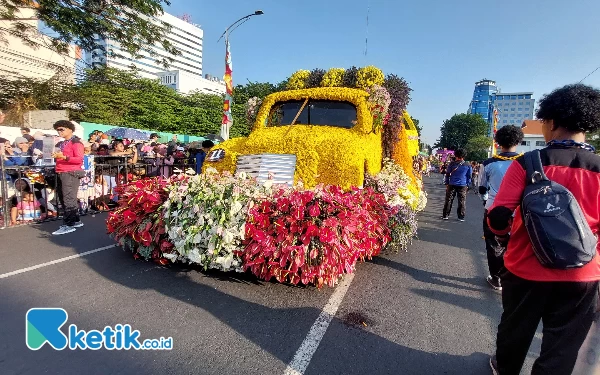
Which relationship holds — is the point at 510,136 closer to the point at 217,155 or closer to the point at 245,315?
the point at 245,315

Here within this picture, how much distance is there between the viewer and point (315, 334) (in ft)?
8.71

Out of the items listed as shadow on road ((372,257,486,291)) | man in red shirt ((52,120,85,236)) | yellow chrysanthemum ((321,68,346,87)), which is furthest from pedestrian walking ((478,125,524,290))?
man in red shirt ((52,120,85,236))

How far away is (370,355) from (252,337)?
89 cm

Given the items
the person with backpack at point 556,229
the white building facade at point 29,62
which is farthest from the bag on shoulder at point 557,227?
the white building facade at point 29,62

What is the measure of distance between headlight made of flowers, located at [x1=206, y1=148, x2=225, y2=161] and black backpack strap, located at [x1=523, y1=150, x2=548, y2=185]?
3797 millimetres

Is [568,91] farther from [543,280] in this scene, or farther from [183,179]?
[183,179]

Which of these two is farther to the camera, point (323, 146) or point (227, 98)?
point (227, 98)

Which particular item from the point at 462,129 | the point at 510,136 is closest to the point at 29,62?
the point at 510,136

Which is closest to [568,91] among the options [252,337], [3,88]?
[252,337]

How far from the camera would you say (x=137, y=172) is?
942cm

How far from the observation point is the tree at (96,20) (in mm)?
12516

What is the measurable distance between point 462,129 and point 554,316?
72.7 meters

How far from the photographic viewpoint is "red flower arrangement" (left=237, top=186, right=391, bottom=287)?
3115 mm

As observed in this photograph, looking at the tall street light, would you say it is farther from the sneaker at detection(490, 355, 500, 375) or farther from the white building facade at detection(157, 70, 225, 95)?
the white building facade at detection(157, 70, 225, 95)
